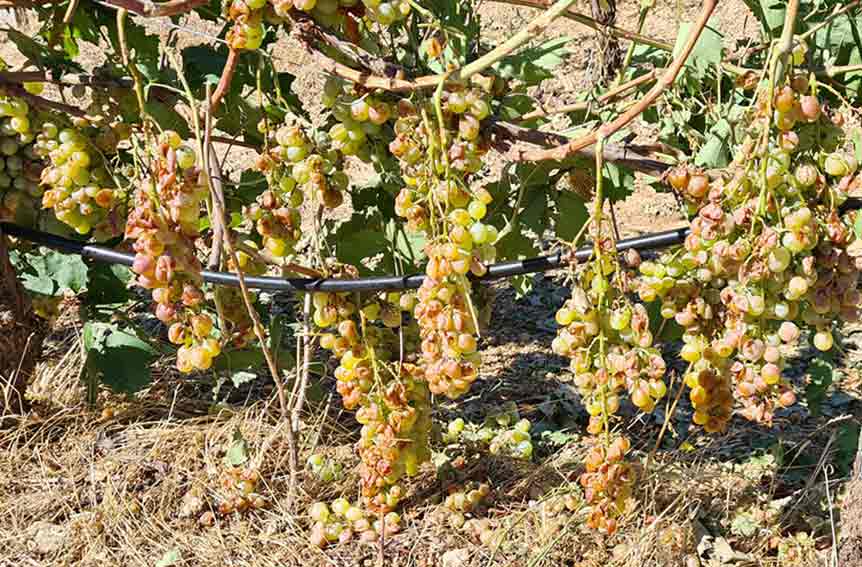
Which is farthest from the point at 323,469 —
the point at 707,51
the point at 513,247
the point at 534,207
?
the point at 707,51

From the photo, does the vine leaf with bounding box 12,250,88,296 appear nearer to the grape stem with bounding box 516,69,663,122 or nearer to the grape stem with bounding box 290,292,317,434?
the grape stem with bounding box 290,292,317,434

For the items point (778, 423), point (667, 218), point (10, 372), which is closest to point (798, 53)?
point (778, 423)

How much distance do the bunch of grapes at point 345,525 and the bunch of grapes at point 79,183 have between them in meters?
0.81

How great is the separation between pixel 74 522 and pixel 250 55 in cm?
119

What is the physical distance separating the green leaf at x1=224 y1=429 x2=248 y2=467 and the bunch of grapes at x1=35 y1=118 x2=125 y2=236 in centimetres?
74

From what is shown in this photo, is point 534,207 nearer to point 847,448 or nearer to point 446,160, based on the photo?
point 446,160

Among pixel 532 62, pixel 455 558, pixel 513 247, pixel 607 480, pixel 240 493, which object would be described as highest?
pixel 532 62

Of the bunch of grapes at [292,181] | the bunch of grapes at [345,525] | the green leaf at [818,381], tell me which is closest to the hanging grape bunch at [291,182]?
the bunch of grapes at [292,181]

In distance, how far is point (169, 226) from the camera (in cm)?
164

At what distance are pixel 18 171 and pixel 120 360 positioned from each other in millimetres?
711

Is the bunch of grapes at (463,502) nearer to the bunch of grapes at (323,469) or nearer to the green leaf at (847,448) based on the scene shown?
the bunch of grapes at (323,469)

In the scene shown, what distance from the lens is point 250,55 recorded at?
85.0 inches

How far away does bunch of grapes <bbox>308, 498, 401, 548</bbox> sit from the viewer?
236 centimetres

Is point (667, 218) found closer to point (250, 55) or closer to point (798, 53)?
point (250, 55)
